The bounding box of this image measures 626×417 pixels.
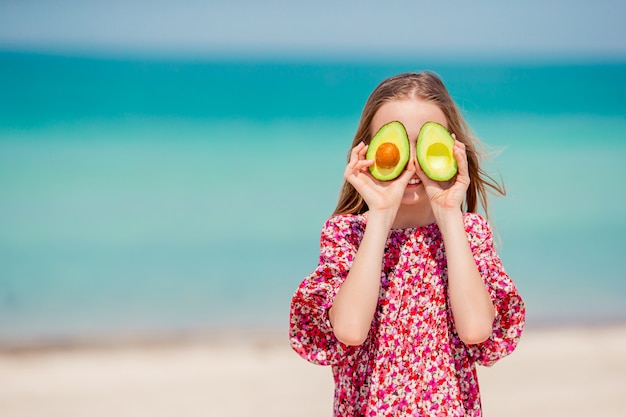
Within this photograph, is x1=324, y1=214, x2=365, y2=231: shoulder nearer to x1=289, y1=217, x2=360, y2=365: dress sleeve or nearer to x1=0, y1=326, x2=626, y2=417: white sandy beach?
x1=289, y1=217, x2=360, y2=365: dress sleeve

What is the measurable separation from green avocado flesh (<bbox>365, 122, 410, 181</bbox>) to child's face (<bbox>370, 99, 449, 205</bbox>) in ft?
0.14

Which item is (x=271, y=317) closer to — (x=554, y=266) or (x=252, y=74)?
(x=554, y=266)

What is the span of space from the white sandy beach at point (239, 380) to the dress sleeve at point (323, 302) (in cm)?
227

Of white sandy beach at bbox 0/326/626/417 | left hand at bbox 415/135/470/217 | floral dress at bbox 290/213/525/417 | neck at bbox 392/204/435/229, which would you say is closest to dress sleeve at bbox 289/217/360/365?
floral dress at bbox 290/213/525/417

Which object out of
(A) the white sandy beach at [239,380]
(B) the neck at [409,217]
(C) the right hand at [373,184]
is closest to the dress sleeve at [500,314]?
(B) the neck at [409,217]

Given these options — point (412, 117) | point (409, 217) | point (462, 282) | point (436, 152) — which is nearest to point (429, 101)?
point (412, 117)

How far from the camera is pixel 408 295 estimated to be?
2.02m

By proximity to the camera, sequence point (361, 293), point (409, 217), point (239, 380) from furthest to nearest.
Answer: point (239, 380), point (409, 217), point (361, 293)

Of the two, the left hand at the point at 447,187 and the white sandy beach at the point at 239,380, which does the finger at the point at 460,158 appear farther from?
the white sandy beach at the point at 239,380

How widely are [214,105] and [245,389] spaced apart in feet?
14.5

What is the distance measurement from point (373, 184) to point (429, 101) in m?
0.28

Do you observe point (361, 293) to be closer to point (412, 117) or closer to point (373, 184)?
point (373, 184)

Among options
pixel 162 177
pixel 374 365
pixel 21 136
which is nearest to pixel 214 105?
pixel 162 177

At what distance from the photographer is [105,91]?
840 centimetres
